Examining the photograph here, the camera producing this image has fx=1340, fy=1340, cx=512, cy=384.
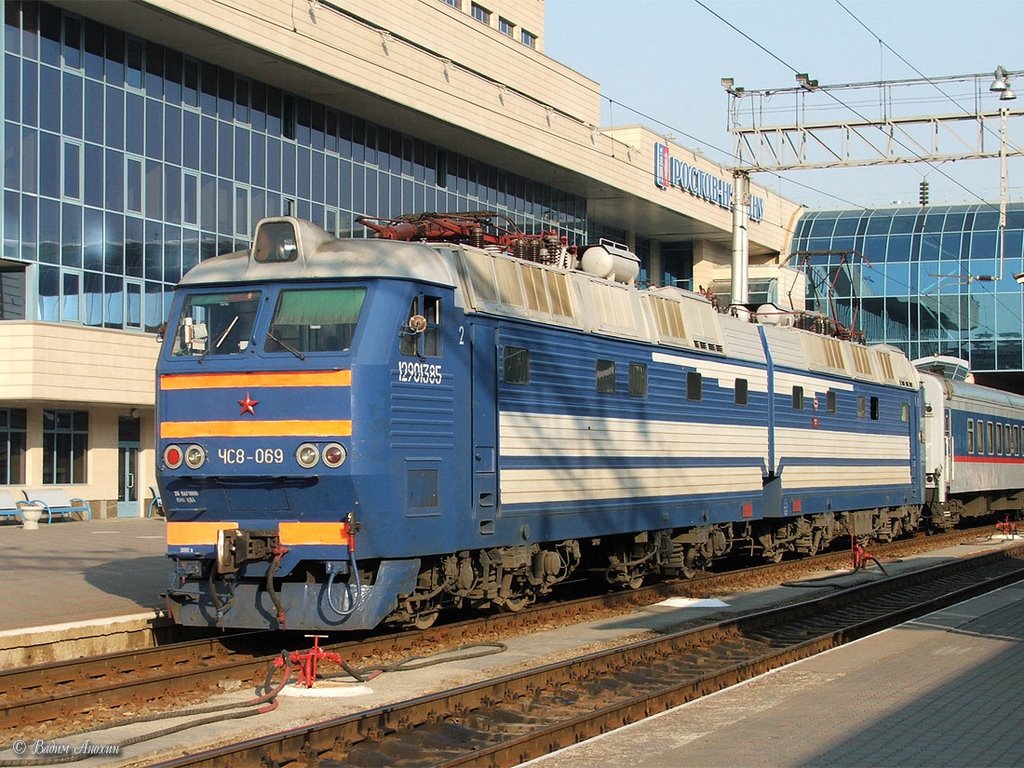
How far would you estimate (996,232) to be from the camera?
225 feet

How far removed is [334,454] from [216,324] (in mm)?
1970

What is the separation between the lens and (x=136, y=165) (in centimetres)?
3559

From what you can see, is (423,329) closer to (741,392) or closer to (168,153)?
(741,392)

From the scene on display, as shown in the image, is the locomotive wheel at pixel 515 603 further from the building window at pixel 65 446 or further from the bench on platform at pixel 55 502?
the building window at pixel 65 446

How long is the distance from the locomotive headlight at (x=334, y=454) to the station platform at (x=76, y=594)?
121 inches

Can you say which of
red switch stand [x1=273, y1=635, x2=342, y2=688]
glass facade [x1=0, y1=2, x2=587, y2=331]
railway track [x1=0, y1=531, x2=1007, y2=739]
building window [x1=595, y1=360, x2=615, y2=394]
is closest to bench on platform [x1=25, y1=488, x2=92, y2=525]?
glass facade [x1=0, y1=2, x2=587, y2=331]

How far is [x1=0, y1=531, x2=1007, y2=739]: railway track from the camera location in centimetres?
1015

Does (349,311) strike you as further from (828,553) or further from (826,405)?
(828,553)

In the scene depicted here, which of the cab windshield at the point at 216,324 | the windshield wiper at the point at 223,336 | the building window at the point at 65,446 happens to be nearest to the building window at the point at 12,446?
the building window at the point at 65,446

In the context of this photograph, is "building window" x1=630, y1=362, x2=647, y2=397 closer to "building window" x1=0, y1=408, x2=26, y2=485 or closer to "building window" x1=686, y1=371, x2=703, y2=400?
"building window" x1=686, y1=371, x2=703, y2=400

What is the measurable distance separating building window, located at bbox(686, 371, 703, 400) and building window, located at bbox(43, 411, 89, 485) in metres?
21.6

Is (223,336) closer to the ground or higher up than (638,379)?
higher up

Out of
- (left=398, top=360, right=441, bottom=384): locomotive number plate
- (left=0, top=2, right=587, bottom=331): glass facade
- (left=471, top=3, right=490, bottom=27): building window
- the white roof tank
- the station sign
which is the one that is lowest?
(left=398, top=360, right=441, bottom=384): locomotive number plate

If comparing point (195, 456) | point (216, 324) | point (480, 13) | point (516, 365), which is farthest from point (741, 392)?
point (480, 13)
